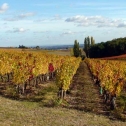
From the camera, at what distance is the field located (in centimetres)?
1905

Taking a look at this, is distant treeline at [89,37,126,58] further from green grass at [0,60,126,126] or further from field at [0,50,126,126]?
green grass at [0,60,126,126]

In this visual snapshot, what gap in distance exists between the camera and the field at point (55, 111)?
1905 cm

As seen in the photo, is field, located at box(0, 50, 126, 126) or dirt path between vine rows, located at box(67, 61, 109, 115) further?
dirt path between vine rows, located at box(67, 61, 109, 115)

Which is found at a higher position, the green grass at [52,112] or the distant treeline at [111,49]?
the distant treeline at [111,49]

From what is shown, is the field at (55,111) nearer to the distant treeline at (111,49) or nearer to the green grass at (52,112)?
the green grass at (52,112)

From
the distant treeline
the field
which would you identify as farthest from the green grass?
the distant treeline

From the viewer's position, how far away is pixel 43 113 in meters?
21.4

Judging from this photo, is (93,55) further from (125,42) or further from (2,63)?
(2,63)

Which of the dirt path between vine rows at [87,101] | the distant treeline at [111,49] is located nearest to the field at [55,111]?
the dirt path between vine rows at [87,101]

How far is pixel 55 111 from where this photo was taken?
22375 mm

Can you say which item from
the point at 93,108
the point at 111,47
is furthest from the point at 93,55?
the point at 93,108

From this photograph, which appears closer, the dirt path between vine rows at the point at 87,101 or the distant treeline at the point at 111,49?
the dirt path between vine rows at the point at 87,101

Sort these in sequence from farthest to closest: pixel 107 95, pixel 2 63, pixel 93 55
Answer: pixel 93 55
pixel 2 63
pixel 107 95

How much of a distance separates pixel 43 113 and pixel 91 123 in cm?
382
